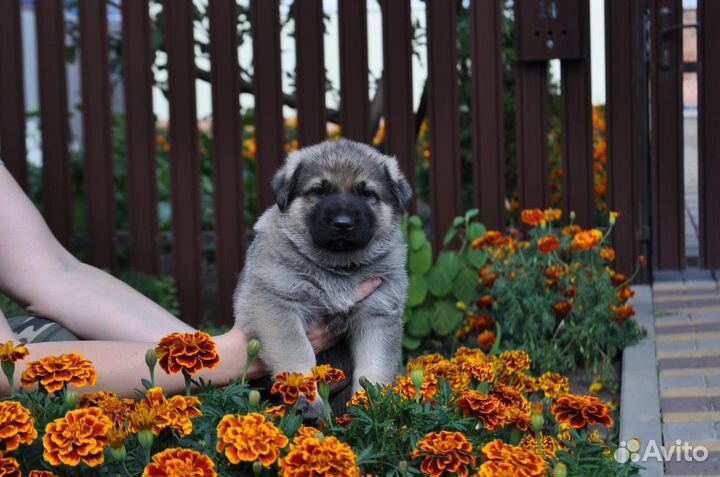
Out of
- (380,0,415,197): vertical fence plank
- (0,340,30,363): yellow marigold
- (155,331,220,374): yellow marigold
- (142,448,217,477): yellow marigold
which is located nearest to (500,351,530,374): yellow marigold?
(155,331,220,374): yellow marigold

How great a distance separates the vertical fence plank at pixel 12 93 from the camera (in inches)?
212

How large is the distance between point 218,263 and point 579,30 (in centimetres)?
200

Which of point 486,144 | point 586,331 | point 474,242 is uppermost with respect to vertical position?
point 486,144

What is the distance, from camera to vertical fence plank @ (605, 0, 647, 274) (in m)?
5.09

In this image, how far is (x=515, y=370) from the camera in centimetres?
286

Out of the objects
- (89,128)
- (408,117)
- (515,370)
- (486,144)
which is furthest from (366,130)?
(515,370)

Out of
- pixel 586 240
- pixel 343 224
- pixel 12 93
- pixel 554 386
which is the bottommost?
pixel 554 386

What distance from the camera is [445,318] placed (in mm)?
4523

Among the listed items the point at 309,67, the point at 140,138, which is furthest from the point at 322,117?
the point at 140,138

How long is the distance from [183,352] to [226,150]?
323 cm

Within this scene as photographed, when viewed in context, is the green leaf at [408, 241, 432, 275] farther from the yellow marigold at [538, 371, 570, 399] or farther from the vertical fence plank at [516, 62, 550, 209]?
the yellow marigold at [538, 371, 570, 399]

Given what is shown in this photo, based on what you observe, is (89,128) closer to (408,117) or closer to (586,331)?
(408,117)

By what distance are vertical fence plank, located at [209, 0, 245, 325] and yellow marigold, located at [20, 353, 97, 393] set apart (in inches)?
124

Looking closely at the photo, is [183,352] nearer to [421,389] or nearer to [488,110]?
[421,389]
